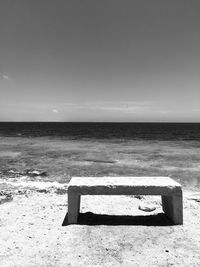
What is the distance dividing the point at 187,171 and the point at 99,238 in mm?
8388

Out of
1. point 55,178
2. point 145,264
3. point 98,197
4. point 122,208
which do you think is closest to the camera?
point 145,264

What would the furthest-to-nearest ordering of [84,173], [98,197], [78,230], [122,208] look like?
[84,173], [98,197], [122,208], [78,230]

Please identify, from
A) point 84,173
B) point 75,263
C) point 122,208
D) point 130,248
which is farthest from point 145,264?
point 84,173

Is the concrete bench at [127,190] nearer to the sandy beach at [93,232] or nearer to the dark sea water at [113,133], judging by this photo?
the sandy beach at [93,232]

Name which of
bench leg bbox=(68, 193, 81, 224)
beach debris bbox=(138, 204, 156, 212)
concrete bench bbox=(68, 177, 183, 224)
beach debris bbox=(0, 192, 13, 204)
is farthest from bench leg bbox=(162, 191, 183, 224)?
beach debris bbox=(0, 192, 13, 204)

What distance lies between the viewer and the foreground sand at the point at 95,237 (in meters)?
3.64

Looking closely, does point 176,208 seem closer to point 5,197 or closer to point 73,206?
point 73,206

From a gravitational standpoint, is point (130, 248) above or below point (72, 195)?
below

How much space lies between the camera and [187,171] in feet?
37.9

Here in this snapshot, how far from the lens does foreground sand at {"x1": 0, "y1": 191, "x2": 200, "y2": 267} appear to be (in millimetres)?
3637

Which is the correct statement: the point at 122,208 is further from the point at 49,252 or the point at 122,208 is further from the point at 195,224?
the point at 49,252

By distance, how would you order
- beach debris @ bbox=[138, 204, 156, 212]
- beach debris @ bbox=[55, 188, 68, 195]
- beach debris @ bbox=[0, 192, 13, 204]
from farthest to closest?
beach debris @ bbox=[55, 188, 68, 195] < beach debris @ bbox=[0, 192, 13, 204] < beach debris @ bbox=[138, 204, 156, 212]

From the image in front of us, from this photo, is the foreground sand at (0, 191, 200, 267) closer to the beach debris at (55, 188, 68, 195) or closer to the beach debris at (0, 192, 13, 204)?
the beach debris at (0, 192, 13, 204)

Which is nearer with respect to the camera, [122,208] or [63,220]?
[63,220]
